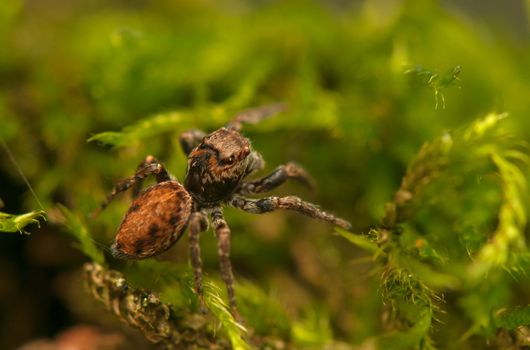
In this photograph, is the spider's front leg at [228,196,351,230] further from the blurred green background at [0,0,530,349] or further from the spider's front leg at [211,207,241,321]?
the blurred green background at [0,0,530,349]

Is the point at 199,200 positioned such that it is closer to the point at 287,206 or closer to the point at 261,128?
the point at 287,206

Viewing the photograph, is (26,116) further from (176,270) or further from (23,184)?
(176,270)

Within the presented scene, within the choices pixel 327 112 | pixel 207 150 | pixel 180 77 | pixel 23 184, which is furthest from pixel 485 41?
pixel 23 184

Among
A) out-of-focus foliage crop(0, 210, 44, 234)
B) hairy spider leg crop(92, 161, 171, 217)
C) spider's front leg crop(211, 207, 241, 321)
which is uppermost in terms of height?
hairy spider leg crop(92, 161, 171, 217)

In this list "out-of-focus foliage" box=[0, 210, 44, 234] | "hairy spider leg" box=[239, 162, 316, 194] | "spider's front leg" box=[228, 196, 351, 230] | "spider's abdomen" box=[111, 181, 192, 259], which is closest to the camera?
"out-of-focus foliage" box=[0, 210, 44, 234]

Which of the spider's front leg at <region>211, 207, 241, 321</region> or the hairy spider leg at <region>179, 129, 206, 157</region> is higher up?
the hairy spider leg at <region>179, 129, 206, 157</region>

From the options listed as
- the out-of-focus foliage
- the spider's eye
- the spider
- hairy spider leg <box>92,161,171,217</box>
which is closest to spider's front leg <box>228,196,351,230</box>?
the spider

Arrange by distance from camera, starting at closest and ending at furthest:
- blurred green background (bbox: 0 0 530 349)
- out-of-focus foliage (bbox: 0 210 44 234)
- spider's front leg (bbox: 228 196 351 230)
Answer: out-of-focus foliage (bbox: 0 210 44 234) < spider's front leg (bbox: 228 196 351 230) < blurred green background (bbox: 0 0 530 349)
